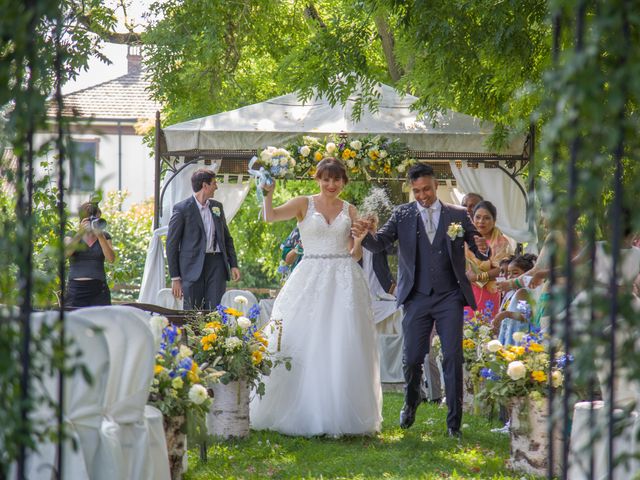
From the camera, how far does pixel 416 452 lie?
7250 mm

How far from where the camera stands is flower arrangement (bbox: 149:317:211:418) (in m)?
5.44

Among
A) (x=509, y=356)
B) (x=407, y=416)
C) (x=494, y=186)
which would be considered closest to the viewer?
(x=509, y=356)

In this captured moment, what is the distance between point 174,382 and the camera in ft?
17.8

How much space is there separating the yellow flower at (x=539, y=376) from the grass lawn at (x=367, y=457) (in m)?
0.59

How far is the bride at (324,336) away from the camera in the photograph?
7.84m

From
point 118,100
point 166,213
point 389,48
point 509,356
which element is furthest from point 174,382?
point 118,100

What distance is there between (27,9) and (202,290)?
759 cm

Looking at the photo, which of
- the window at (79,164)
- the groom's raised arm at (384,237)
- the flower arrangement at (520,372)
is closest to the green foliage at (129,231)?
the groom's raised arm at (384,237)

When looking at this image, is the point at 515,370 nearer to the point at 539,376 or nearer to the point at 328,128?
the point at 539,376

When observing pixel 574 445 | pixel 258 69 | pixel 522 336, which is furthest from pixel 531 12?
pixel 258 69

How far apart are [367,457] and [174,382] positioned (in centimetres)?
206

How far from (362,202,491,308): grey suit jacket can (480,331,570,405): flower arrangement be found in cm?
140

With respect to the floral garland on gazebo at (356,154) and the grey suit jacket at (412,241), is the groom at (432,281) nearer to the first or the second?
the grey suit jacket at (412,241)

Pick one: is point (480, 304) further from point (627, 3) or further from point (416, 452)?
point (627, 3)
